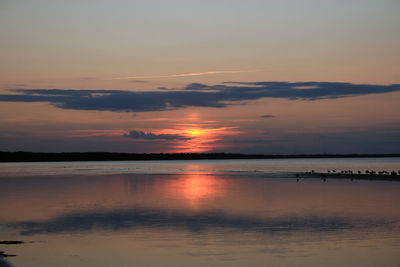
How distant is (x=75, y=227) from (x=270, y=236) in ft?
33.2

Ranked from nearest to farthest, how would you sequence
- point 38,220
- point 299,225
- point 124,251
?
point 124,251 < point 299,225 < point 38,220

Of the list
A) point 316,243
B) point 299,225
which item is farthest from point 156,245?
point 299,225

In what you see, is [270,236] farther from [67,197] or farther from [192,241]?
[67,197]

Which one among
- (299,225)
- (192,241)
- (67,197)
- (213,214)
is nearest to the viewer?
(192,241)

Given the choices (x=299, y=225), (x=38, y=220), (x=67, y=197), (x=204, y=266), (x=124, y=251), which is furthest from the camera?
(x=67, y=197)

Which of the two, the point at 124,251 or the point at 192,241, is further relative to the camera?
the point at 192,241

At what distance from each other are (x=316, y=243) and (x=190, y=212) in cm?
1227

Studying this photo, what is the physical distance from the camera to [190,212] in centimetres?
3152

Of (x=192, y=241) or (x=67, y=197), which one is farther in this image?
(x=67, y=197)

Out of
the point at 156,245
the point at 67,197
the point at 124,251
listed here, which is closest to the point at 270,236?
the point at 156,245

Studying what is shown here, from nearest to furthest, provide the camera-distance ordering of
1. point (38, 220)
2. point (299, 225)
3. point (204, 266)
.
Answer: point (204, 266), point (299, 225), point (38, 220)

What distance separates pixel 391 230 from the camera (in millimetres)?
23328

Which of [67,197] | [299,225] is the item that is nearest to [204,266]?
[299,225]

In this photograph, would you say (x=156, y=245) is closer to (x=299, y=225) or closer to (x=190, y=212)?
(x=299, y=225)
